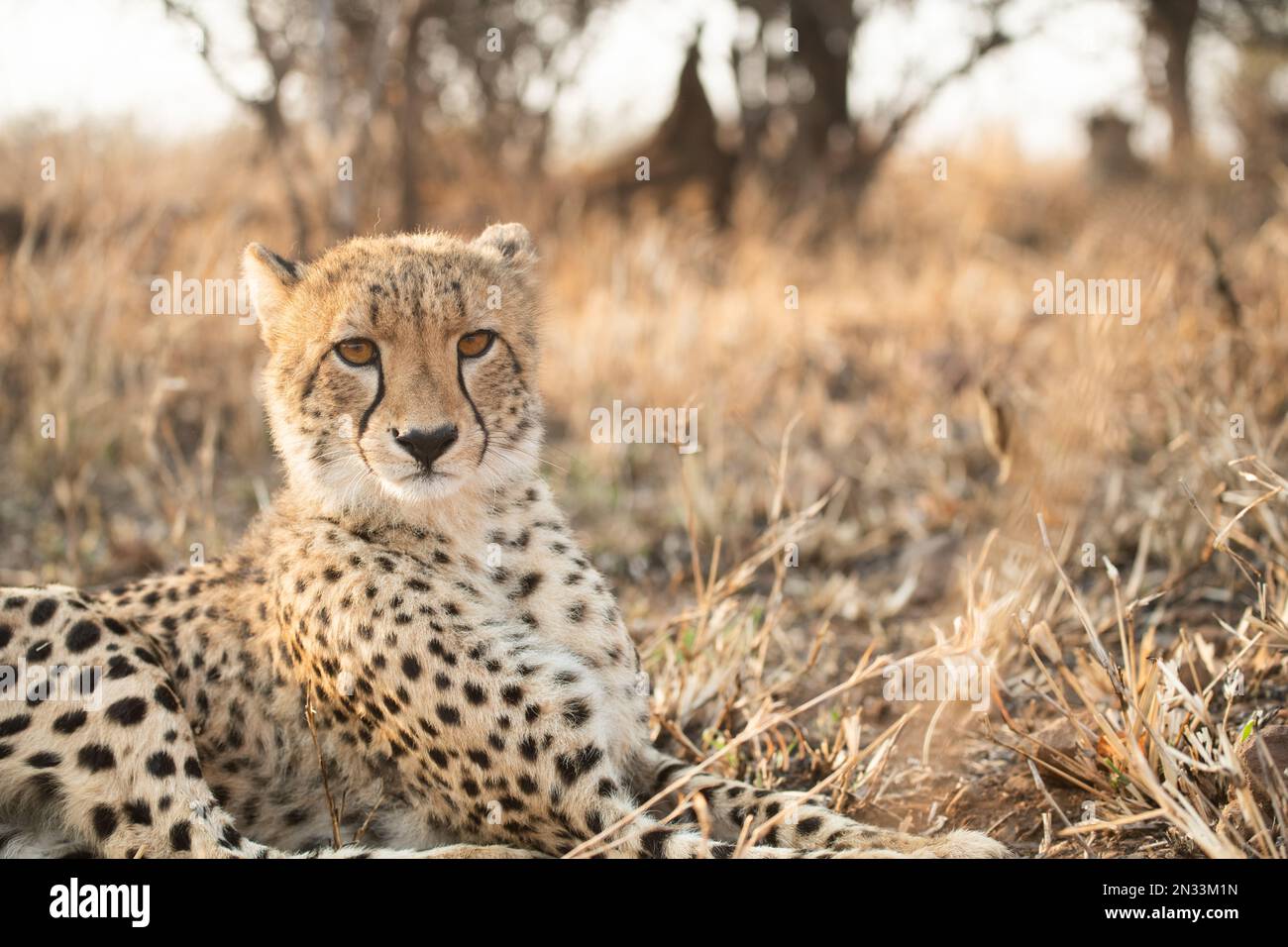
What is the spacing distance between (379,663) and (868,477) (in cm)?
344

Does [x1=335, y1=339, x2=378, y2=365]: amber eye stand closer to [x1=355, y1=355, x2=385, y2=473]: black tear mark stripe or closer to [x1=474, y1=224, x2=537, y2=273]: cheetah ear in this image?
[x1=355, y1=355, x2=385, y2=473]: black tear mark stripe

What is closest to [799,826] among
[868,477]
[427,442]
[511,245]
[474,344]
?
[427,442]

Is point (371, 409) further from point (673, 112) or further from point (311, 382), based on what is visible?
point (673, 112)

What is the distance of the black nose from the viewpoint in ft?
8.07

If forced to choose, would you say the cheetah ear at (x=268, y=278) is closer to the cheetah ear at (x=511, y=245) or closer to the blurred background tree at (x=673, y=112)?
the cheetah ear at (x=511, y=245)

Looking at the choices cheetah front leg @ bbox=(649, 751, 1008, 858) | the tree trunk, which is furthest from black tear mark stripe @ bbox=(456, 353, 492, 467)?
the tree trunk

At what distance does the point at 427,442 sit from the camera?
8.09 feet

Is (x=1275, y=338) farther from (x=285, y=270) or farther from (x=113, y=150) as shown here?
(x=113, y=150)

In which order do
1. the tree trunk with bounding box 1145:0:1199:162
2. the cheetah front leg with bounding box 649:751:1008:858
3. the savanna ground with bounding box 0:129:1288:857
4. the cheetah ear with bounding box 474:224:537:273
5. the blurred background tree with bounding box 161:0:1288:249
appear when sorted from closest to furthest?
the cheetah front leg with bounding box 649:751:1008:858 < the savanna ground with bounding box 0:129:1288:857 < the cheetah ear with bounding box 474:224:537:273 < the blurred background tree with bounding box 161:0:1288:249 < the tree trunk with bounding box 1145:0:1199:162

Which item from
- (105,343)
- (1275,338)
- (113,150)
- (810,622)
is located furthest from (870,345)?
(113,150)

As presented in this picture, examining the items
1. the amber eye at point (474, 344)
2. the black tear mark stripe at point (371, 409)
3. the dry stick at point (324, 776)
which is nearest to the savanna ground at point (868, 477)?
the amber eye at point (474, 344)

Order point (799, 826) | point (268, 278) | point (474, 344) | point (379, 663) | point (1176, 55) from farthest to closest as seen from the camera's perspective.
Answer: point (1176, 55)
point (268, 278)
point (474, 344)
point (799, 826)
point (379, 663)

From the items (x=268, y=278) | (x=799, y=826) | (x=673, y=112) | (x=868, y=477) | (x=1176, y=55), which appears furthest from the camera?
(x=1176, y=55)
